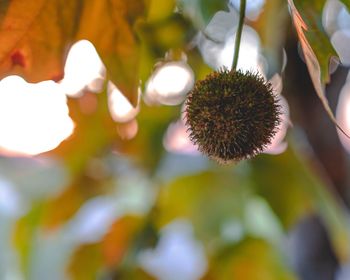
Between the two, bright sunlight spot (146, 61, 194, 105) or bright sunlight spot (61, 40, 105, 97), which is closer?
bright sunlight spot (61, 40, 105, 97)

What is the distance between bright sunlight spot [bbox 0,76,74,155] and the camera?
784 millimetres

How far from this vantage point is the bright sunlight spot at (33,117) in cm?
78

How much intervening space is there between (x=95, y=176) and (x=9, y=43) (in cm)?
62

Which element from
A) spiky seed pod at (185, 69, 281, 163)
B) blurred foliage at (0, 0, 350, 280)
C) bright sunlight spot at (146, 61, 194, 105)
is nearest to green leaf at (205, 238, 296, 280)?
blurred foliage at (0, 0, 350, 280)

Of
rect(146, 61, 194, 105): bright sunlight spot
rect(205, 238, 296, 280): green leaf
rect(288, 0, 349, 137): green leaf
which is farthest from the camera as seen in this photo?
rect(205, 238, 296, 280): green leaf

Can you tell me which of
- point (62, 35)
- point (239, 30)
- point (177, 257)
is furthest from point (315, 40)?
point (177, 257)

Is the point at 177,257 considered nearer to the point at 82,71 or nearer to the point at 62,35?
the point at 82,71

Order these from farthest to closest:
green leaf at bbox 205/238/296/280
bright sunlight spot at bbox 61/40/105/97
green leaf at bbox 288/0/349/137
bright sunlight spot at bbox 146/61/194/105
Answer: green leaf at bbox 205/238/296/280 → bright sunlight spot at bbox 146/61/194/105 → bright sunlight spot at bbox 61/40/105/97 → green leaf at bbox 288/0/349/137

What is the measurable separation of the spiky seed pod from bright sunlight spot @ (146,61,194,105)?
0.24 metres

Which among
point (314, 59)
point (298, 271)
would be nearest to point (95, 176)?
point (298, 271)

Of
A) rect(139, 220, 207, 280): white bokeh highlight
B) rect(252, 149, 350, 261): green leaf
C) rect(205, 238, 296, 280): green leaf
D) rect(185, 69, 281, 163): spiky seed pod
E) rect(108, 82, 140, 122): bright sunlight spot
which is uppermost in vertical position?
rect(185, 69, 281, 163): spiky seed pod

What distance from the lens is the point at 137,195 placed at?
124cm

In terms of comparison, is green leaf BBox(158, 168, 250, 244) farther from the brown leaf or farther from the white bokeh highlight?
the brown leaf

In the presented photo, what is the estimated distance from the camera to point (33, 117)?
0.95 metres
